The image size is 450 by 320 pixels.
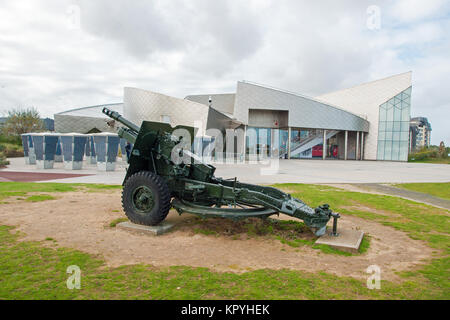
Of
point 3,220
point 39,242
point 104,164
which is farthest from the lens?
point 104,164

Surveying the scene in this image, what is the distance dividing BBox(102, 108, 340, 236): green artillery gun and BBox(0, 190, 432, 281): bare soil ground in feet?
1.50

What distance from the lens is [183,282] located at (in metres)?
3.40

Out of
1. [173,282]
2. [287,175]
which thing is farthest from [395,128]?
[173,282]

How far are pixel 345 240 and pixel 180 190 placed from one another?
303 centimetres

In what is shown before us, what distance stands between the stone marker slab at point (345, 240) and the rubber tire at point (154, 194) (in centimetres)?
268

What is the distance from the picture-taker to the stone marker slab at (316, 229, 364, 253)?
4.62 meters

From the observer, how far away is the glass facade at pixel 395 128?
143 ft

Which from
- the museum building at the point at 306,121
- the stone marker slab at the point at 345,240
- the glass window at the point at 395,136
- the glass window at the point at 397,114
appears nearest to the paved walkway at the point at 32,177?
the stone marker slab at the point at 345,240

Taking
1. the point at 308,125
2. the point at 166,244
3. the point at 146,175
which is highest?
the point at 308,125

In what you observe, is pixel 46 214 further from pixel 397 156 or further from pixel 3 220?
pixel 397 156
